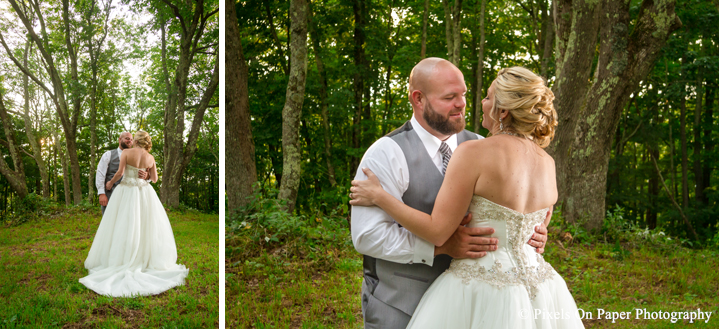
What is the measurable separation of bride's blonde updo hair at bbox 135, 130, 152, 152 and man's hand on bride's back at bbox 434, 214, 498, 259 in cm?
231

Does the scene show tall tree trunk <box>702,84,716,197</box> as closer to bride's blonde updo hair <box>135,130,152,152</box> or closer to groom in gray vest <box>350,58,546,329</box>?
groom in gray vest <box>350,58,546,329</box>

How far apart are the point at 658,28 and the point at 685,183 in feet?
30.7

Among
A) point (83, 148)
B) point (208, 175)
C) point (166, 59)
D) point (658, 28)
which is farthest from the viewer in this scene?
point (658, 28)

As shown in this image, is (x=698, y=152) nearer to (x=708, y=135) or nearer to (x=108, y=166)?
(x=708, y=135)

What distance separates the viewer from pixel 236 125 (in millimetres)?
6035

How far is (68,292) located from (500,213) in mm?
2634

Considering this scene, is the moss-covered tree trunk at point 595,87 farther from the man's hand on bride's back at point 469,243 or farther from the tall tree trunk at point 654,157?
the tall tree trunk at point 654,157

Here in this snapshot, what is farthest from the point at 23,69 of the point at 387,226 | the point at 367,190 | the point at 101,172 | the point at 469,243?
the point at 469,243

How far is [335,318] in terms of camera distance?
3799 mm

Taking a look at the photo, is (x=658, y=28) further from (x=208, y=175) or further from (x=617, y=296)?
(x=208, y=175)

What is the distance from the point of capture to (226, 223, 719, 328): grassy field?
151 inches

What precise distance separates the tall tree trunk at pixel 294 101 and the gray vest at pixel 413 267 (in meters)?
4.14

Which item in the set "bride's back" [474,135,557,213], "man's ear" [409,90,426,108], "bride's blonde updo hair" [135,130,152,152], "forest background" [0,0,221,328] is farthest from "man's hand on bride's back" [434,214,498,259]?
"bride's blonde updo hair" [135,130,152,152]

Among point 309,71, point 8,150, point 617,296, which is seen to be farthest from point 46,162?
point 309,71
